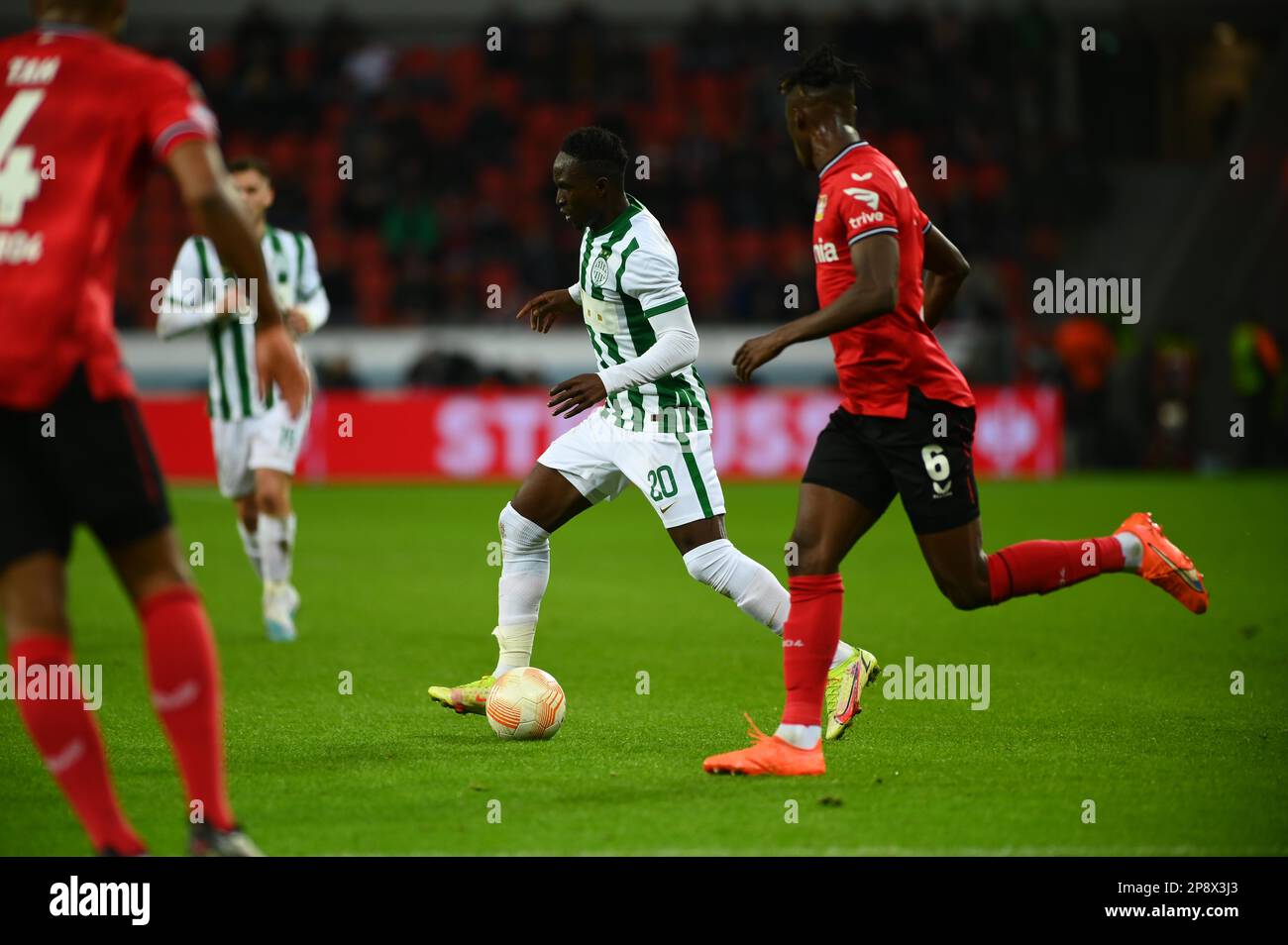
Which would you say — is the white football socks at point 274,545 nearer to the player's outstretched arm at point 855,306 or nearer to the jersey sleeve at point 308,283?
the jersey sleeve at point 308,283

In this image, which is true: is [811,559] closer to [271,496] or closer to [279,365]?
[279,365]

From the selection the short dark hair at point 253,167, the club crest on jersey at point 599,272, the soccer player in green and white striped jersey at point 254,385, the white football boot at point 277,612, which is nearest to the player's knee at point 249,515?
the soccer player in green and white striped jersey at point 254,385

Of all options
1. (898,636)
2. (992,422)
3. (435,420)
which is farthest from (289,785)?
(992,422)

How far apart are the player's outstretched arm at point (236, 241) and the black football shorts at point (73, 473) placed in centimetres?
38

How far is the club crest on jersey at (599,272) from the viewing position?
6492 millimetres

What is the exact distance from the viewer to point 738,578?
6465mm

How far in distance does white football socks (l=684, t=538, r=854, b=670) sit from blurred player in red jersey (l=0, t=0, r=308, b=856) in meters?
2.50

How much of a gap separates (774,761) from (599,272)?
1991 mm

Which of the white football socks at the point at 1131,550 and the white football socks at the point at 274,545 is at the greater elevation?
the white football socks at the point at 274,545

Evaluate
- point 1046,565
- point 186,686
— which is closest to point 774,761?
point 1046,565

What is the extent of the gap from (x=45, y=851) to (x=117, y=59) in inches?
85.5

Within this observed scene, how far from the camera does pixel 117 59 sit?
4203 mm

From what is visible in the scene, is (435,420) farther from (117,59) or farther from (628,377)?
(117,59)

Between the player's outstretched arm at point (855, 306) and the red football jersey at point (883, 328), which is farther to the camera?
the red football jersey at point (883, 328)
